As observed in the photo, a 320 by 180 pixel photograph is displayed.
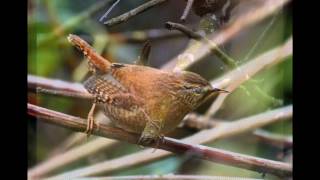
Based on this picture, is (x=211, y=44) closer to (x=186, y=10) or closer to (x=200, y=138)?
(x=186, y=10)

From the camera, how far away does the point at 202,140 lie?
5.90 ft

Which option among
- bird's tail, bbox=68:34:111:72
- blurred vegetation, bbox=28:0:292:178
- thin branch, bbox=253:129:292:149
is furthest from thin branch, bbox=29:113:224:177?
thin branch, bbox=253:129:292:149

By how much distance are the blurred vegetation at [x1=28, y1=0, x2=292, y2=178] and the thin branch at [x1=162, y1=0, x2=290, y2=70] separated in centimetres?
2

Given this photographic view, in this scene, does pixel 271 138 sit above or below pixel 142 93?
below

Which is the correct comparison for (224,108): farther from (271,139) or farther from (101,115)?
(101,115)

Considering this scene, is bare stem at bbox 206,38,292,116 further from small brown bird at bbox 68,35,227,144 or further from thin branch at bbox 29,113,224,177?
thin branch at bbox 29,113,224,177

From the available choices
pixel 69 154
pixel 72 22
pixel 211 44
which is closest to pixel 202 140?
pixel 211 44

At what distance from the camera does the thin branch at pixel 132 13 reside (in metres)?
1.72

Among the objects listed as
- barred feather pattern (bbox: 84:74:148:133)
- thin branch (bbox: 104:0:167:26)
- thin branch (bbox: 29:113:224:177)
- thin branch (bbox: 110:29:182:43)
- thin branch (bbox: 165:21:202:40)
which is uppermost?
thin branch (bbox: 104:0:167:26)

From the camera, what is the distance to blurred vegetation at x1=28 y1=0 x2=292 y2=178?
5.44 feet

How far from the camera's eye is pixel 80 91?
5.59 ft

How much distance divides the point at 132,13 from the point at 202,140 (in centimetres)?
39

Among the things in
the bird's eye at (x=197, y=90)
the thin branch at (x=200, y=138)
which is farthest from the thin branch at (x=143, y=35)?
the thin branch at (x=200, y=138)
